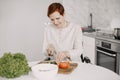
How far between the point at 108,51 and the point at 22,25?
2.01 metres

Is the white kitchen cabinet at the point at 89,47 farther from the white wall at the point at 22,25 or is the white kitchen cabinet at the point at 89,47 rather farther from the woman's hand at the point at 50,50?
the woman's hand at the point at 50,50

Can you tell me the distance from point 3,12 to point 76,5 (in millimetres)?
1556

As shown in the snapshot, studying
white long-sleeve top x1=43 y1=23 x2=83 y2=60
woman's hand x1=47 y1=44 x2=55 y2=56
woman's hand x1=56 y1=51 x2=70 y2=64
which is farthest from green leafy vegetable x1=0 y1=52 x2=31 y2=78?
white long-sleeve top x1=43 y1=23 x2=83 y2=60

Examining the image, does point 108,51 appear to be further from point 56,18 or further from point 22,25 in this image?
point 22,25

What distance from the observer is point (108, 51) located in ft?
10.4

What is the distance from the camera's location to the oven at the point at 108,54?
297 cm

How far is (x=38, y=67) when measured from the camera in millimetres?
1547

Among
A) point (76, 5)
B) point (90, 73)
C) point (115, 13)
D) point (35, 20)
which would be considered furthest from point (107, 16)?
point (90, 73)

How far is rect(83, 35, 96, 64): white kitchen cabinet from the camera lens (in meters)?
3.54

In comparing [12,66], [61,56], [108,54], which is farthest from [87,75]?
[108,54]

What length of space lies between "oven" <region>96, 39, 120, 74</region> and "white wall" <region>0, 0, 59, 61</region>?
1542 millimetres

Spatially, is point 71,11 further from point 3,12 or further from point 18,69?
point 18,69

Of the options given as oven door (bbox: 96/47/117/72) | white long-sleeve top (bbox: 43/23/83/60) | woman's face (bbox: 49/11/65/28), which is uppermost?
woman's face (bbox: 49/11/65/28)

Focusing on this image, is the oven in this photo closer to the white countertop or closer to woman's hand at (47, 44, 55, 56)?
woman's hand at (47, 44, 55, 56)
